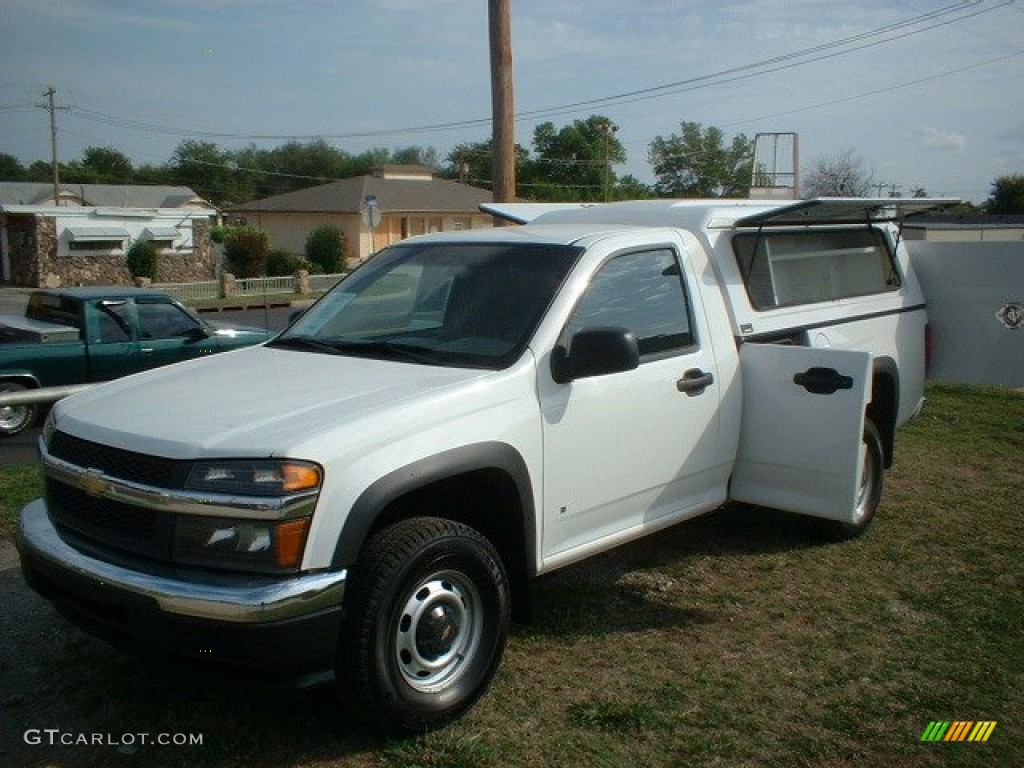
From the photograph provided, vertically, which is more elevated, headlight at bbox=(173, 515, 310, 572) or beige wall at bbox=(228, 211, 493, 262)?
beige wall at bbox=(228, 211, 493, 262)

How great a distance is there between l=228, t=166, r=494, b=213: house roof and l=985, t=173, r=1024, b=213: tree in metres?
28.8

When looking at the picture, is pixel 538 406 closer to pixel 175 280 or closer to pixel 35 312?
pixel 35 312

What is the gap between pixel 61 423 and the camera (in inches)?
155

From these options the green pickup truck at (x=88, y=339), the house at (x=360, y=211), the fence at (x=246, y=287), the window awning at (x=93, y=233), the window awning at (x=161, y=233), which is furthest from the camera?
the house at (x=360, y=211)

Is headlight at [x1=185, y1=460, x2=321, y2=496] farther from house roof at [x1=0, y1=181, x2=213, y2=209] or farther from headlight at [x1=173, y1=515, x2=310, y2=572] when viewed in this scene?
house roof at [x1=0, y1=181, x2=213, y2=209]

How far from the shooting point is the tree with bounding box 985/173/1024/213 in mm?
54869

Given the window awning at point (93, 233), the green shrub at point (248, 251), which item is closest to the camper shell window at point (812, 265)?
the green shrub at point (248, 251)

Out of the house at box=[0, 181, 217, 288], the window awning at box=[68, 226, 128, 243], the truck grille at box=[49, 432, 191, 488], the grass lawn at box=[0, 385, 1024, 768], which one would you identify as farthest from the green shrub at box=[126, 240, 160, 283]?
the truck grille at box=[49, 432, 191, 488]

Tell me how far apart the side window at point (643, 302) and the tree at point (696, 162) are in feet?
202

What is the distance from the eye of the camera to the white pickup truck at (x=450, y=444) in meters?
3.33

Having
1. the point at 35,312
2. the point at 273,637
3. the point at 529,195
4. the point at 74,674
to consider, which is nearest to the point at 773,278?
the point at 273,637

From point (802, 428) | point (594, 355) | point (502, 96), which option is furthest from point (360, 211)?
point (594, 355)

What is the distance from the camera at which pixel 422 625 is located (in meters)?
3.74

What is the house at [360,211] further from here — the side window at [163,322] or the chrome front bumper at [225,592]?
the chrome front bumper at [225,592]
